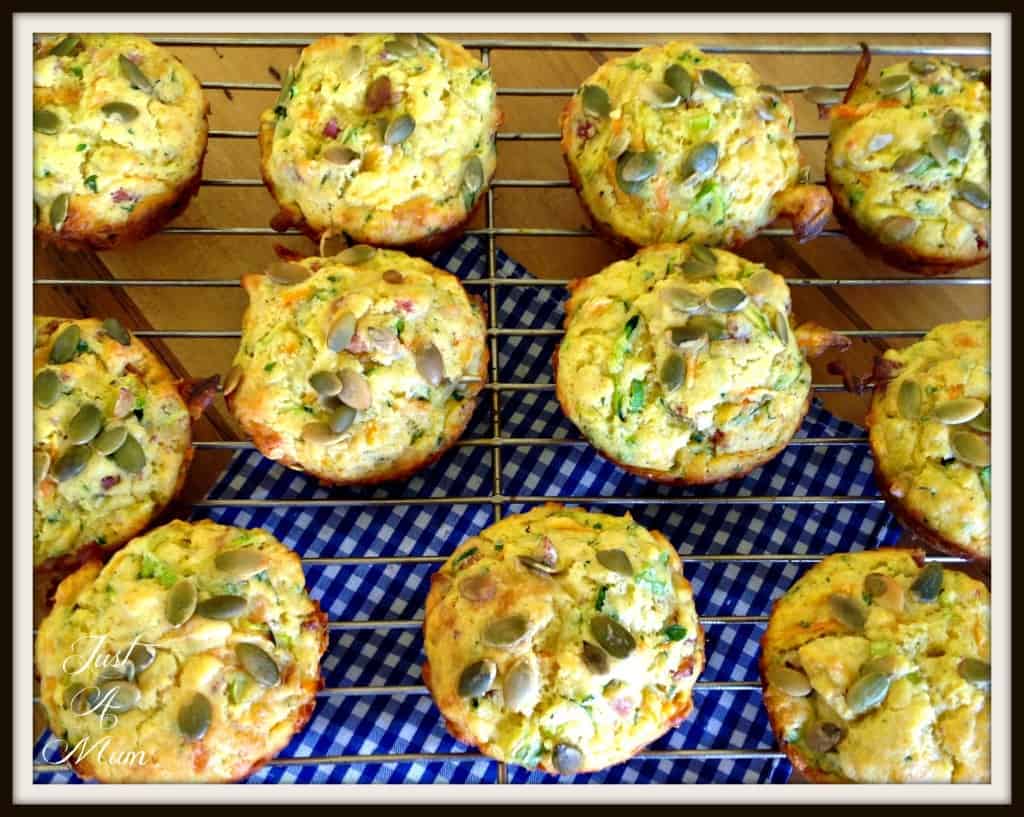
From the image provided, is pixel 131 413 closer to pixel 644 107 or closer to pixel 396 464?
pixel 396 464

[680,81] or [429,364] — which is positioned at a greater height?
[680,81]

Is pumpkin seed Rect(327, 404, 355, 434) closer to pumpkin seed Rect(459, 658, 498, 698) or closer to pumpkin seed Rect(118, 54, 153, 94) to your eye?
pumpkin seed Rect(459, 658, 498, 698)

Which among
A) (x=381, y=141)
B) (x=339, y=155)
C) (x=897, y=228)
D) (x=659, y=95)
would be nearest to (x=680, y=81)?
(x=659, y=95)

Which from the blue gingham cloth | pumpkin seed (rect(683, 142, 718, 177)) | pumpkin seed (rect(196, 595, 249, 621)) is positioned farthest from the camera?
pumpkin seed (rect(683, 142, 718, 177))

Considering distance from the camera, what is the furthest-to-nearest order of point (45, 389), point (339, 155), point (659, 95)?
point (659, 95) < point (339, 155) < point (45, 389)

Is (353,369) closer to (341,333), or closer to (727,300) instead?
(341,333)

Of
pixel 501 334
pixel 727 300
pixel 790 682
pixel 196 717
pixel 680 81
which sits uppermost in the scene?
pixel 680 81

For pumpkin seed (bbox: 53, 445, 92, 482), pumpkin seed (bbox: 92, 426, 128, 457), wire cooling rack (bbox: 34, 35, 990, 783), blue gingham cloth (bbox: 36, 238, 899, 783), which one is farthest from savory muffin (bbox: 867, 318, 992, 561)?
pumpkin seed (bbox: 53, 445, 92, 482)

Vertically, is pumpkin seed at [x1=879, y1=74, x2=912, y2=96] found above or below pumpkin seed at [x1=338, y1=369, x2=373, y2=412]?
above
